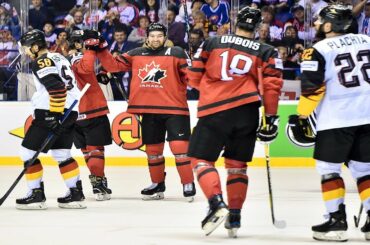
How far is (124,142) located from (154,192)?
3199 millimetres

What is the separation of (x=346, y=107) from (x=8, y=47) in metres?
7.27

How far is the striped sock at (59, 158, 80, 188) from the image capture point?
7566 mm

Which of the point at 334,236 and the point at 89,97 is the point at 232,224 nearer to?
the point at 334,236

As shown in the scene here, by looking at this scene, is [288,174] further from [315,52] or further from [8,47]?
[315,52]

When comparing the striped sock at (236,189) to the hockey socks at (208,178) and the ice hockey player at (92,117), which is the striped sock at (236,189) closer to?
the hockey socks at (208,178)

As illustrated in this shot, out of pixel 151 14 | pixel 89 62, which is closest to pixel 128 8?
pixel 151 14

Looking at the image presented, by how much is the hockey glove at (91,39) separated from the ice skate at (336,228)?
319 centimetres

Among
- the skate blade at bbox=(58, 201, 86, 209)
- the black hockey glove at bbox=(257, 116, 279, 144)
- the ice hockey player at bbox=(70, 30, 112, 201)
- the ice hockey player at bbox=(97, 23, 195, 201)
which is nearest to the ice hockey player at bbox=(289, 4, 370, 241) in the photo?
the black hockey glove at bbox=(257, 116, 279, 144)

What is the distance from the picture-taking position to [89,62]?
8203 mm

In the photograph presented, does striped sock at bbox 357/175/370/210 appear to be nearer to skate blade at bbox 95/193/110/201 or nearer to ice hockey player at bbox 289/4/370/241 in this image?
ice hockey player at bbox 289/4/370/241

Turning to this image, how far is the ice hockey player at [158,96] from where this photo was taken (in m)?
8.28

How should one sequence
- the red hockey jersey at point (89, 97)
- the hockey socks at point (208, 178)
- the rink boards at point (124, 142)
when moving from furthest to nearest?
the rink boards at point (124, 142) → the red hockey jersey at point (89, 97) → the hockey socks at point (208, 178)

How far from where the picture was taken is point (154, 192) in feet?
27.3

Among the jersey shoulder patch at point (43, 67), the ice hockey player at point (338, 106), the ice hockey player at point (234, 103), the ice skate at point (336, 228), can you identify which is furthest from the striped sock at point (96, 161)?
the ice skate at point (336, 228)
